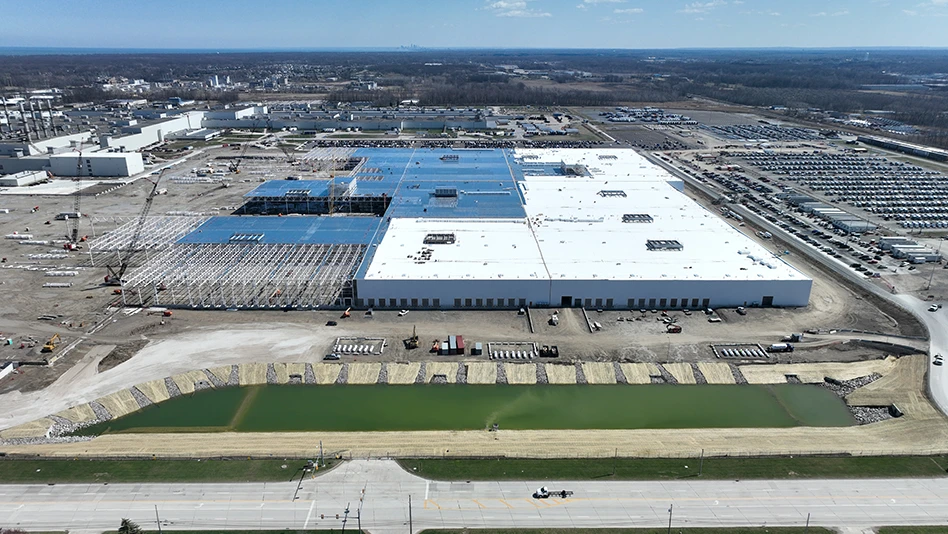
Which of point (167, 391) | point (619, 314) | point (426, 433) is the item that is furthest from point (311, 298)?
point (619, 314)

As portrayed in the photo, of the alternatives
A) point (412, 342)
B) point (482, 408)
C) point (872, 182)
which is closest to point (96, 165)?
point (412, 342)

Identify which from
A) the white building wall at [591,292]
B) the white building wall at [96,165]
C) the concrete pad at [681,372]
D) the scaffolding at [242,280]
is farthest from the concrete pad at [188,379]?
the white building wall at [96,165]

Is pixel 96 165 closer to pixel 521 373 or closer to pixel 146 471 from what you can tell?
pixel 146 471

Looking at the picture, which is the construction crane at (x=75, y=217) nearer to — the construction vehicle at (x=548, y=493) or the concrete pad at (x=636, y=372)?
the construction vehicle at (x=548, y=493)

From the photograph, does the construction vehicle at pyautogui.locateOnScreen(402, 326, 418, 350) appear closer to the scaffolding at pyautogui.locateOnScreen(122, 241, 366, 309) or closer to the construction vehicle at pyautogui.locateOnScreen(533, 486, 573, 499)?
the scaffolding at pyautogui.locateOnScreen(122, 241, 366, 309)

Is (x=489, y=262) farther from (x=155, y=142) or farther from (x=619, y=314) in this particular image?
(x=155, y=142)
